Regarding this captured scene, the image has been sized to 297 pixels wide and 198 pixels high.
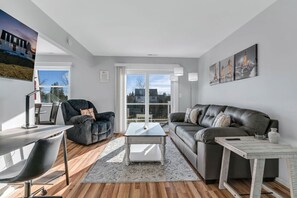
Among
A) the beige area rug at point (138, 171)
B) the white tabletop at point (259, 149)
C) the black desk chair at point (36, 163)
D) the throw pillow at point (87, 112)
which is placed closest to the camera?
the black desk chair at point (36, 163)

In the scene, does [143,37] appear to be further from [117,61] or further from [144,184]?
[144,184]

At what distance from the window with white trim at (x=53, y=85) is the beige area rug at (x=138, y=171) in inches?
120

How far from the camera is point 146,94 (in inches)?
230

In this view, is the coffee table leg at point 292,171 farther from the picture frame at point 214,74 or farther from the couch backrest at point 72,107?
the couch backrest at point 72,107

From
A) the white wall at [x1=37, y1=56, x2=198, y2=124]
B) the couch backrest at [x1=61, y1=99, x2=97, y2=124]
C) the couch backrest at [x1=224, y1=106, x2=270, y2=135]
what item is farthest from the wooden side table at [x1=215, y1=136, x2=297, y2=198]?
the white wall at [x1=37, y1=56, x2=198, y2=124]

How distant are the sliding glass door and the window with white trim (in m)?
1.89

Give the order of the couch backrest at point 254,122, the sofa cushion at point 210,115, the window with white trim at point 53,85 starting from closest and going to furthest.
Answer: the couch backrest at point 254,122 < the sofa cushion at point 210,115 < the window with white trim at point 53,85

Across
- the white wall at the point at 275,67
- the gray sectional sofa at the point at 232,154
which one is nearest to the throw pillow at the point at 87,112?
the gray sectional sofa at the point at 232,154

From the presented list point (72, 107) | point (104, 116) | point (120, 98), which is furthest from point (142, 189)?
point (120, 98)

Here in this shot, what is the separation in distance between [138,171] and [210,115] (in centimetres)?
188

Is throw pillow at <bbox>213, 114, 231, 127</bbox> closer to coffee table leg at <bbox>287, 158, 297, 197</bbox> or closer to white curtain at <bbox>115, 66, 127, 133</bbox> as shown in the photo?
coffee table leg at <bbox>287, 158, 297, 197</bbox>

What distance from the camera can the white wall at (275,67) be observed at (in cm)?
223

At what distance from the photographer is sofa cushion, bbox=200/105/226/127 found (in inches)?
139

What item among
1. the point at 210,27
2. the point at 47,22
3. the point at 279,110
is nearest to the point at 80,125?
the point at 47,22
